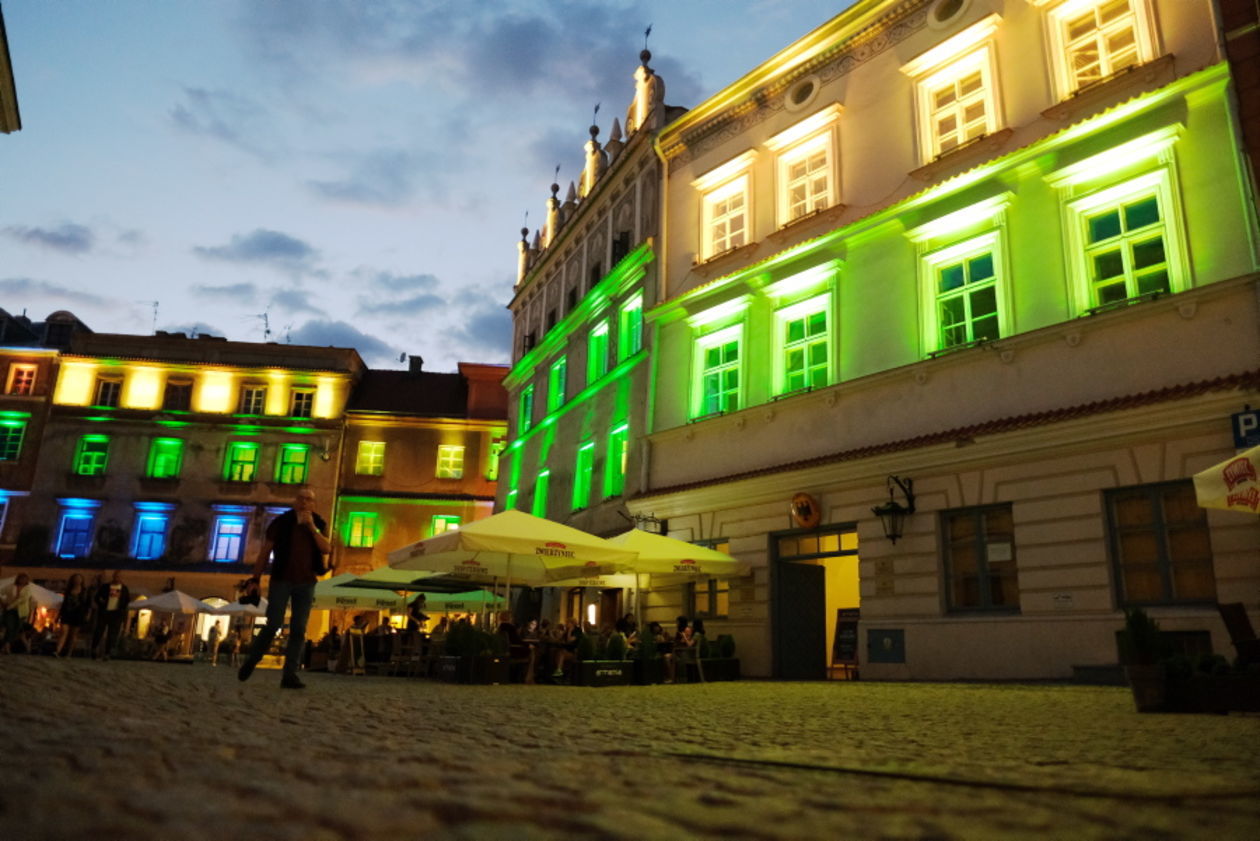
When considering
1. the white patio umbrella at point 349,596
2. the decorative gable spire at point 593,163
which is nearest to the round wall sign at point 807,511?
the white patio umbrella at point 349,596

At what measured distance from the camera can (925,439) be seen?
15.1 metres

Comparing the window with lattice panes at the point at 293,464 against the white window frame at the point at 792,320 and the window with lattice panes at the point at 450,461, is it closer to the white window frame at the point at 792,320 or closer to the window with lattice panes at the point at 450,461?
the window with lattice panes at the point at 450,461

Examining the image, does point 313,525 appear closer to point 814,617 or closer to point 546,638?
point 546,638

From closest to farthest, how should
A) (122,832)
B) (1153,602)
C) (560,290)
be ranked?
(122,832), (1153,602), (560,290)

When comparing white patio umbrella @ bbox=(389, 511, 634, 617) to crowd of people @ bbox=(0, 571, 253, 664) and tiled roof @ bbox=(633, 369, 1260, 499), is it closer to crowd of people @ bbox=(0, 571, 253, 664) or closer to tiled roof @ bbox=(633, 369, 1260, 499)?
tiled roof @ bbox=(633, 369, 1260, 499)

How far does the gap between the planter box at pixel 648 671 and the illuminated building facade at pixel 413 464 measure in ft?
91.0

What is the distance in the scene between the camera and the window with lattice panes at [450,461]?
44.0 m

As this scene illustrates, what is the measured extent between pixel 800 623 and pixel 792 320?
6.35m

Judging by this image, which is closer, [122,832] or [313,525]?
[122,832]

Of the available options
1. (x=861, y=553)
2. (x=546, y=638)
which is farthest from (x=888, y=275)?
(x=546, y=638)

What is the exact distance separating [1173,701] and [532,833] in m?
7.61

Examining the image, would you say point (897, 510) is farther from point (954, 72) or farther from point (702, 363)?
point (954, 72)

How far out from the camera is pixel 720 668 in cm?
1630

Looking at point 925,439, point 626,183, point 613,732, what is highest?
point 626,183
